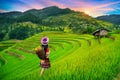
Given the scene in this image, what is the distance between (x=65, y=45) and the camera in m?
10.8

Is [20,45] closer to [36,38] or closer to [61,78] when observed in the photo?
[36,38]

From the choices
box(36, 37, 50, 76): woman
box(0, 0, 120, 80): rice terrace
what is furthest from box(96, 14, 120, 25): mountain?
box(36, 37, 50, 76): woman

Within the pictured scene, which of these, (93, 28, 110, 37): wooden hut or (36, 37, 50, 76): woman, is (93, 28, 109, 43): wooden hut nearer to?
(93, 28, 110, 37): wooden hut

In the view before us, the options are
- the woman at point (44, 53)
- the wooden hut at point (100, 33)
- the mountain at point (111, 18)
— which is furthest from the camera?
the mountain at point (111, 18)

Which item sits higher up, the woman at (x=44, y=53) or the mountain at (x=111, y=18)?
the mountain at (x=111, y=18)

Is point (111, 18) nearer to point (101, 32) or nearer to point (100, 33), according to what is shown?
point (101, 32)

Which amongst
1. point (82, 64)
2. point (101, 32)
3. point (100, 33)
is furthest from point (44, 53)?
point (101, 32)

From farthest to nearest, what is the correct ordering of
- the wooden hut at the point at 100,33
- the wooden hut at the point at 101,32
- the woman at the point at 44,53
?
1. the wooden hut at the point at 101,32
2. the wooden hut at the point at 100,33
3. the woman at the point at 44,53

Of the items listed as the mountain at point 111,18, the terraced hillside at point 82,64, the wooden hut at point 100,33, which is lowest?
the terraced hillside at point 82,64

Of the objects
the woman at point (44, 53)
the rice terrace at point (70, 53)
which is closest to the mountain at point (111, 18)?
the rice terrace at point (70, 53)

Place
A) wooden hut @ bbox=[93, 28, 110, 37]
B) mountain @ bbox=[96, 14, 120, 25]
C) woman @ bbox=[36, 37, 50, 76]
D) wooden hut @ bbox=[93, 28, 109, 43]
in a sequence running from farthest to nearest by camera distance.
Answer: mountain @ bbox=[96, 14, 120, 25] < wooden hut @ bbox=[93, 28, 110, 37] < wooden hut @ bbox=[93, 28, 109, 43] < woman @ bbox=[36, 37, 50, 76]

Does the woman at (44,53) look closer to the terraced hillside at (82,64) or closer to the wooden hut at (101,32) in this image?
the terraced hillside at (82,64)

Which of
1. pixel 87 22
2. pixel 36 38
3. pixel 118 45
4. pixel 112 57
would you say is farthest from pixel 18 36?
pixel 112 57

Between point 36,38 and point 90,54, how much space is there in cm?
423
